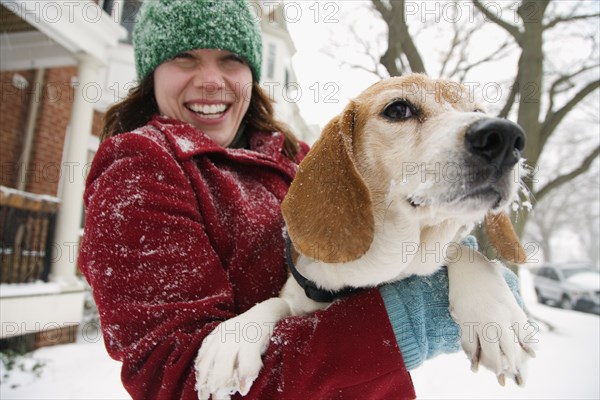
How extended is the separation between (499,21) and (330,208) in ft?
18.7

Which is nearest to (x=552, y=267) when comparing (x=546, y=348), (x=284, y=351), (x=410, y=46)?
(x=546, y=348)

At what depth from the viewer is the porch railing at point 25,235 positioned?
5.26m

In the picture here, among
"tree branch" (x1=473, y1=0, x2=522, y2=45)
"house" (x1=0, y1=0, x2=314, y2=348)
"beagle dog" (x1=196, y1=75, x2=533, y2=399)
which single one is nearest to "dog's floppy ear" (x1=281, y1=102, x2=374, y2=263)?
"beagle dog" (x1=196, y1=75, x2=533, y2=399)

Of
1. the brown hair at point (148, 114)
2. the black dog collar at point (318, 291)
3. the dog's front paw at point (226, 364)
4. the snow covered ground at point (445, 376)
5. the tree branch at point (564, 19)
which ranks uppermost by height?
the tree branch at point (564, 19)

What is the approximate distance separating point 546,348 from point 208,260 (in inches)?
190

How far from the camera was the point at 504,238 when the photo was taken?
5.84 ft

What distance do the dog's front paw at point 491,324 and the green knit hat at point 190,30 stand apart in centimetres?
173

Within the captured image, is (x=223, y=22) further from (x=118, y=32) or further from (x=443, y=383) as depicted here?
(x=118, y=32)

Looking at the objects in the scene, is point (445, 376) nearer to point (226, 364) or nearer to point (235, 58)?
point (226, 364)

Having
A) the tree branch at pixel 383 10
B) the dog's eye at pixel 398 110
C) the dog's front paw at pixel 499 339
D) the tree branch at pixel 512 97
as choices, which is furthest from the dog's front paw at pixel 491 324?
the tree branch at pixel 512 97

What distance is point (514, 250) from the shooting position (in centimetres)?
175

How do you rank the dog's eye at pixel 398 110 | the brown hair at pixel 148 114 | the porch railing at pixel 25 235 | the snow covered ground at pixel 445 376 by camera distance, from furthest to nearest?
the porch railing at pixel 25 235 → the snow covered ground at pixel 445 376 → the brown hair at pixel 148 114 → the dog's eye at pixel 398 110

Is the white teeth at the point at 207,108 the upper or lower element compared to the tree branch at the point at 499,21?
lower

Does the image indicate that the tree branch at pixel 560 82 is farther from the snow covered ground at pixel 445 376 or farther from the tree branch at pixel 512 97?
the snow covered ground at pixel 445 376
